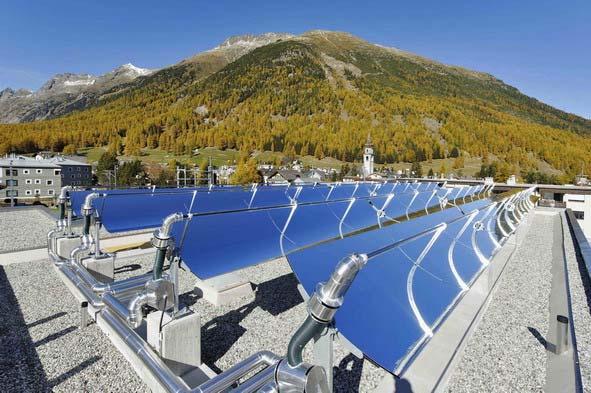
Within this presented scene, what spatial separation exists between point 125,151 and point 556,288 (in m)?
162

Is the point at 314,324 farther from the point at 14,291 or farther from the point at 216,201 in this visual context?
the point at 216,201

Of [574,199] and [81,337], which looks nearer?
[81,337]

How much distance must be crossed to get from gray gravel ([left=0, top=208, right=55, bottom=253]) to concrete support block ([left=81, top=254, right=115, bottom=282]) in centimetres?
569

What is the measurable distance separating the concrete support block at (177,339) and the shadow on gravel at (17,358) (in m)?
1.52

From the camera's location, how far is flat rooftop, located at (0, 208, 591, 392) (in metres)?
4.74

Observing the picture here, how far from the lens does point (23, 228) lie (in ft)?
53.1

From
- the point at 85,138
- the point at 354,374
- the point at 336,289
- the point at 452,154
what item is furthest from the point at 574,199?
the point at 85,138

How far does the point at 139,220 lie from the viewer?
1077 centimetres

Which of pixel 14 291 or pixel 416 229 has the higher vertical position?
pixel 416 229

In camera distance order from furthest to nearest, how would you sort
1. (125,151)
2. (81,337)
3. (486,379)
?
(125,151)
(81,337)
(486,379)

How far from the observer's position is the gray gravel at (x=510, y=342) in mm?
4766

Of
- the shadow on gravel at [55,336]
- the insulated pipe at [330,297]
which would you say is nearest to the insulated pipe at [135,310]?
the shadow on gravel at [55,336]

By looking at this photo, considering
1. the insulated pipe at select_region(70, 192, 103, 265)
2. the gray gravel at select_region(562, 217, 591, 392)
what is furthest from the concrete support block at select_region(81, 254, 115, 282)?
the gray gravel at select_region(562, 217, 591, 392)

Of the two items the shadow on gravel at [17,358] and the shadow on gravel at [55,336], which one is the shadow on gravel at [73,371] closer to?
the shadow on gravel at [17,358]
